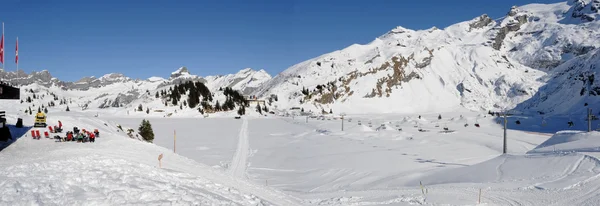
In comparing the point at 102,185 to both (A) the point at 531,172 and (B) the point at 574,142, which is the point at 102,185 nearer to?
(A) the point at 531,172

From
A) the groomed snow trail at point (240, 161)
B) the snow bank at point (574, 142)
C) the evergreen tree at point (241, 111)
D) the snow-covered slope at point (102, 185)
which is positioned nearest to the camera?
the snow-covered slope at point (102, 185)

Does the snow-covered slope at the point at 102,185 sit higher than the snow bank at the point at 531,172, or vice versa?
the snow-covered slope at the point at 102,185

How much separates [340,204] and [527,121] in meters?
133

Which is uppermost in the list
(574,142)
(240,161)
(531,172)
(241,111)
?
(241,111)

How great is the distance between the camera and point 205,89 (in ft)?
602

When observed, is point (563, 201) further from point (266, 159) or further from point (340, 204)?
point (266, 159)

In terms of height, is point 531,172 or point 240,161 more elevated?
point 531,172

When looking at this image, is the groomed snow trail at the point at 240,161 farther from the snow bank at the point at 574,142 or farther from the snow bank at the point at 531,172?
the snow bank at the point at 574,142

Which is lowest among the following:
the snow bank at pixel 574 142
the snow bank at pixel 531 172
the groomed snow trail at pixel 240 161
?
the groomed snow trail at pixel 240 161

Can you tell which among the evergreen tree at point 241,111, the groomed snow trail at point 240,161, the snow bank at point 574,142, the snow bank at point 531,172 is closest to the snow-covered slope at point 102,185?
the snow bank at point 531,172

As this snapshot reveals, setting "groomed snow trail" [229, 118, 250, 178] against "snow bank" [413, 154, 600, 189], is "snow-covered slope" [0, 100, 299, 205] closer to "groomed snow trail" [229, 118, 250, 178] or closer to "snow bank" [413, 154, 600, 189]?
"snow bank" [413, 154, 600, 189]

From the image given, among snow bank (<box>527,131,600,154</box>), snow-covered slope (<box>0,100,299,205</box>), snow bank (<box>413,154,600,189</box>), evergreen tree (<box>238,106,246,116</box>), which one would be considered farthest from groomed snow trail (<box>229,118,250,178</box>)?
evergreen tree (<box>238,106,246,116</box>)

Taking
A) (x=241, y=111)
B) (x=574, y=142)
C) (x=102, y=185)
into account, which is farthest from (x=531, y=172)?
(x=241, y=111)

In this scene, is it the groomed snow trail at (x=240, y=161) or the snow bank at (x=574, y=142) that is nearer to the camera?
the snow bank at (x=574, y=142)
